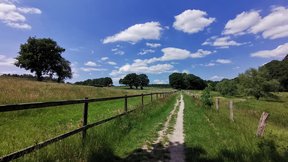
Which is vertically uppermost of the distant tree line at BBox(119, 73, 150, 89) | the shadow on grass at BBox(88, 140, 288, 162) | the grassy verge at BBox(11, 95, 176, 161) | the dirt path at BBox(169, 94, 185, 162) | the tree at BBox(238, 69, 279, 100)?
the distant tree line at BBox(119, 73, 150, 89)

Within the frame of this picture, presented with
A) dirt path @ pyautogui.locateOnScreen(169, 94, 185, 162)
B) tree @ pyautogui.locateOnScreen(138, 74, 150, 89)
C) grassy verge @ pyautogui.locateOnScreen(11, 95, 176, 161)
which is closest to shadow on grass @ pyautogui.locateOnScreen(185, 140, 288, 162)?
dirt path @ pyautogui.locateOnScreen(169, 94, 185, 162)

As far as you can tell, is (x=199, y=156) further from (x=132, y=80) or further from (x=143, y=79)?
(x=143, y=79)

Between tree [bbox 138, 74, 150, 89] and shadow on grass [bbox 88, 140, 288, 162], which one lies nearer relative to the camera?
shadow on grass [bbox 88, 140, 288, 162]

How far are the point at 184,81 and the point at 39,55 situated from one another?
116055mm

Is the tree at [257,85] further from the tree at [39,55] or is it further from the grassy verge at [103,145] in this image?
the grassy verge at [103,145]

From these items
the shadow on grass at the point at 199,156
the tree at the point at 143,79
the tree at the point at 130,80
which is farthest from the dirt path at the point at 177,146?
the tree at the point at 143,79

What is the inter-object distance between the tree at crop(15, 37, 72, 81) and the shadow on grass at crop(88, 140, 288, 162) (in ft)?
172

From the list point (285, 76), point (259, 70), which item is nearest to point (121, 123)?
point (259, 70)

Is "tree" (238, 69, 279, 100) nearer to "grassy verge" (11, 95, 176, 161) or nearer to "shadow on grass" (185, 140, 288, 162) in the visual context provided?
"grassy verge" (11, 95, 176, 161)

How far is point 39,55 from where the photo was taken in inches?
2115

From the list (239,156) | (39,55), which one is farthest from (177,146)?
(39,55)

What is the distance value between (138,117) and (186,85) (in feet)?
493

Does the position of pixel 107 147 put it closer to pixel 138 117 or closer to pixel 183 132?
pixel 183 132

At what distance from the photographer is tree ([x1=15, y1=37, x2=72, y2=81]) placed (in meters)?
53.2
